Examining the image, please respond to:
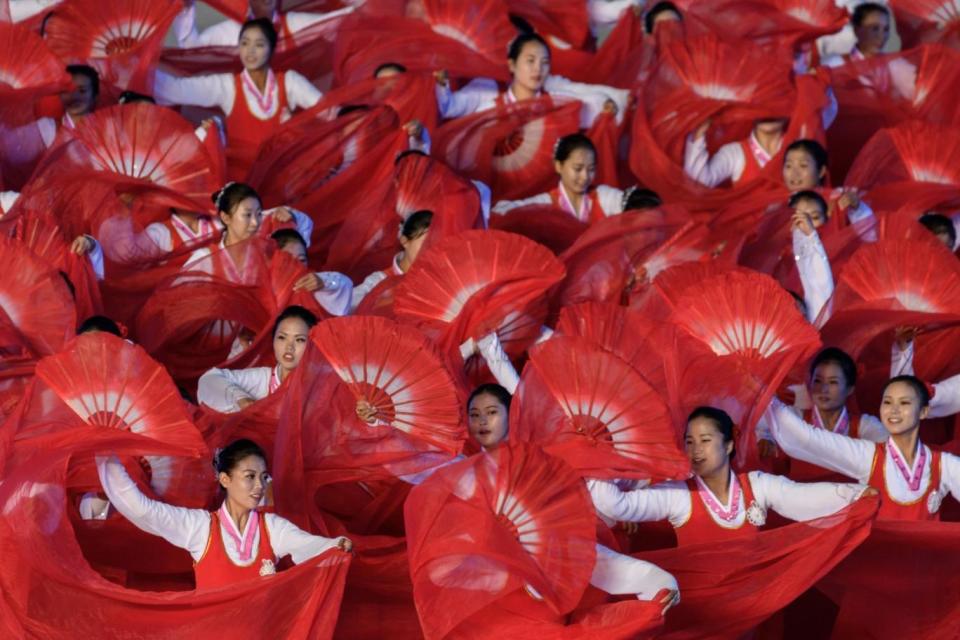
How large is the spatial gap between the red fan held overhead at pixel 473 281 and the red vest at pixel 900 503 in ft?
3.41

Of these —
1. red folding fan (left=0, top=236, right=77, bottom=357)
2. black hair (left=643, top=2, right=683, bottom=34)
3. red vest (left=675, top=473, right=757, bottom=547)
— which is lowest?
red vest (left=675, top=473, right=757, bottom=547)

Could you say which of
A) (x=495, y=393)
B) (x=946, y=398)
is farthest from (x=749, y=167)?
(x=495, y=393)

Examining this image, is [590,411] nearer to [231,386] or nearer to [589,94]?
[231,386]

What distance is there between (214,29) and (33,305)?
1.99m

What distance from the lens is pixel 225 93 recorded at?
24.1ft

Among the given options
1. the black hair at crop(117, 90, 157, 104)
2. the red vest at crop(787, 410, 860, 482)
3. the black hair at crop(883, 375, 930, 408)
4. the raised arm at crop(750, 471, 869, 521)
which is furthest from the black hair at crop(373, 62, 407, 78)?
the raised arm at crop(750, 471, 869, 521)

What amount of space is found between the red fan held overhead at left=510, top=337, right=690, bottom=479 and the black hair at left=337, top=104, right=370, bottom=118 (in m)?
1.83

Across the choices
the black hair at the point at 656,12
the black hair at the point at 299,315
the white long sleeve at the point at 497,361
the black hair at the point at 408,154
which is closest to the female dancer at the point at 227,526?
the black hair at the point at 299,315

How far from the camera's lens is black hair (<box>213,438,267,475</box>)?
204 inches

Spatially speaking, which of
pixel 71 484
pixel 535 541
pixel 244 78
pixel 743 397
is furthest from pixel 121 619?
pixel 244 78

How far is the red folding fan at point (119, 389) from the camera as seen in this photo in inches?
205

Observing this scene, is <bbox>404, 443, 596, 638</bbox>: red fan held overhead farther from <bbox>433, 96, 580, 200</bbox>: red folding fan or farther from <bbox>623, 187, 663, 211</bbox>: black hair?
<bbox>433, 96, 580, 200</bbox>: red folding fan

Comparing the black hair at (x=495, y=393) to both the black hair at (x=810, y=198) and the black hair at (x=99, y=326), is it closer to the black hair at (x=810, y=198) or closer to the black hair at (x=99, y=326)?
the black hair at (x=99, y=326)

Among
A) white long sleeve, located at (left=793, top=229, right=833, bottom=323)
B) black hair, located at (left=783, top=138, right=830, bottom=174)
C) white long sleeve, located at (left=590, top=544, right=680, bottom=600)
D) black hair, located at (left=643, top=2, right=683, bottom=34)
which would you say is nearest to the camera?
white long sleeve, located at (left=590, top=544, right=680, bottom=600)
